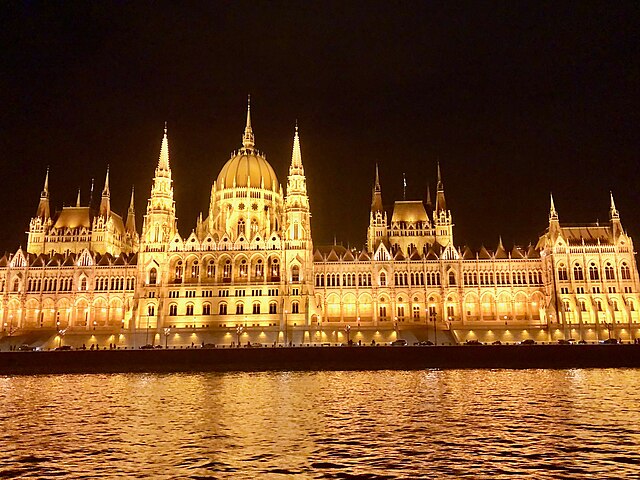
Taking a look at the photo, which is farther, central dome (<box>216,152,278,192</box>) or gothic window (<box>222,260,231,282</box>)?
central dome (<box>216,152,278,192</box>)

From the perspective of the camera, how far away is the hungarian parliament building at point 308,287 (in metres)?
89.7

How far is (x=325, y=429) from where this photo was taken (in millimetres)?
29625

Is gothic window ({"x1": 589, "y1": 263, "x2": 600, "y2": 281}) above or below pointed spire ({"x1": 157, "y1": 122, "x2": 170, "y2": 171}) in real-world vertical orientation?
below

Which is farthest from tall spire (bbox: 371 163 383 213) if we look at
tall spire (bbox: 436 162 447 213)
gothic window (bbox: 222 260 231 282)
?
gothic window (bbox: 222 260 231 282)

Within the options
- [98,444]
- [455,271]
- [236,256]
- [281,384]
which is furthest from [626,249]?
[98,444]

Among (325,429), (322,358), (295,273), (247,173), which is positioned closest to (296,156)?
(247,173)

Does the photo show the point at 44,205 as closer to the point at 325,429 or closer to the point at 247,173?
the point at 247,173

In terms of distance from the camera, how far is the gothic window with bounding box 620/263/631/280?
93.2 m

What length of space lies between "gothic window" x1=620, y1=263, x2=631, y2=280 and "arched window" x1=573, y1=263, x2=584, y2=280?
20.6 ft

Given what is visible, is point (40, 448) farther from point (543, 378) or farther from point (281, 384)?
point (543, 378)

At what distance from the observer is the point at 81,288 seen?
324ft

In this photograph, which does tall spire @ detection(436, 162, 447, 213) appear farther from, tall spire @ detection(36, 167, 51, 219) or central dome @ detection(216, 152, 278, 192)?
tall spire @ detection(36, 167, 51, 219)

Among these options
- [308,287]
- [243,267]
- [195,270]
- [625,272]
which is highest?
[243,267]

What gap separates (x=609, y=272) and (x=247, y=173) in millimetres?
65508
